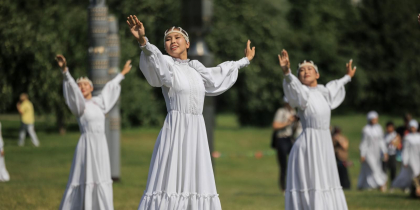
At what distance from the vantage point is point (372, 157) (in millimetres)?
21812

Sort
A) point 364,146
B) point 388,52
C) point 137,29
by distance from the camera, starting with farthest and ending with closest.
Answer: point 388,52 → point 364,146 → point 137,29

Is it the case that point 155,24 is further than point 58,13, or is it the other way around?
point 155,24

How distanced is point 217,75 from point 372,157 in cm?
1456

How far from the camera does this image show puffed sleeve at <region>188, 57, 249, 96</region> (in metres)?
8.12

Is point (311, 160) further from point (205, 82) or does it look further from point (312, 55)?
point (312, 55)

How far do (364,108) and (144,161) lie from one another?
3624cm

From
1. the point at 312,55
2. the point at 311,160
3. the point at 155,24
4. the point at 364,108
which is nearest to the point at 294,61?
A: the point at 312,55

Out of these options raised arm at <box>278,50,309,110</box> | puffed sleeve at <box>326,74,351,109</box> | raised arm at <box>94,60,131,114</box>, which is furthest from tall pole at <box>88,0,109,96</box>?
raised arm at <box>278,50,309,110</box>

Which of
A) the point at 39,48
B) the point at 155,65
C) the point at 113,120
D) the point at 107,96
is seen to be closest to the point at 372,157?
the point at 113,120

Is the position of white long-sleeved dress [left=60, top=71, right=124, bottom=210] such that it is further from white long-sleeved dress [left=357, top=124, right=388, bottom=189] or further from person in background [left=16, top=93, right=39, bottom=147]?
person in background [left=16, top=93, right=39, bottom=147]

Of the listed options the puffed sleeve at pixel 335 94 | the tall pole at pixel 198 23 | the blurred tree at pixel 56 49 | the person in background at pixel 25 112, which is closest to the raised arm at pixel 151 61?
the puffed sleeve at pixel 335 94

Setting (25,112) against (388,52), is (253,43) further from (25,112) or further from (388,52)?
(388,52)

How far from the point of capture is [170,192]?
7.54 m

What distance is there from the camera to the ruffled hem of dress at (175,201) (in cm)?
752
